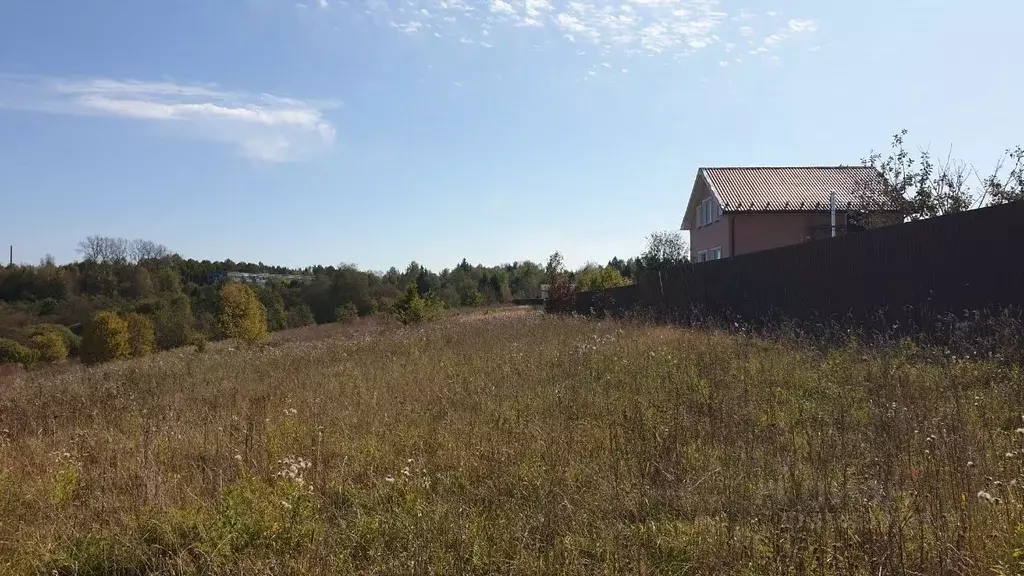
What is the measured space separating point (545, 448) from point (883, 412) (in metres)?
2.32

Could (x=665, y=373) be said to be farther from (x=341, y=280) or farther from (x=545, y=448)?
(x=341, y=280)

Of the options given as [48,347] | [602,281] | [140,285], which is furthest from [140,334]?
[602,281]

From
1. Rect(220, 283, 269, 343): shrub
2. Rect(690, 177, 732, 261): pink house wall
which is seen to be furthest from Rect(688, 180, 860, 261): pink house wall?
Rect(220, 283, 269, 343): shrub

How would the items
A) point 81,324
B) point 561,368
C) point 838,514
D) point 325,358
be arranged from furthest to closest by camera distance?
point 81,324 → point 325,358 → point 561,368 → point 838,514

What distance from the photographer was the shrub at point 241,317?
34750mm

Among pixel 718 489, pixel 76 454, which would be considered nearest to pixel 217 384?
pixel 76 454

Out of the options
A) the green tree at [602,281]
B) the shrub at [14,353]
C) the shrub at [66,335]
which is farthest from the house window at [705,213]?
the shrub at [66,335]

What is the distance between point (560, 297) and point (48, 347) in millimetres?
33213

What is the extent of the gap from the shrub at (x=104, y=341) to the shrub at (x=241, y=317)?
725cm

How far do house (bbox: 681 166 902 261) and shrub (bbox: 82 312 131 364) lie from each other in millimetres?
35107

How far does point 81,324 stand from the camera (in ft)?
171

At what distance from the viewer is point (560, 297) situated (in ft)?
103

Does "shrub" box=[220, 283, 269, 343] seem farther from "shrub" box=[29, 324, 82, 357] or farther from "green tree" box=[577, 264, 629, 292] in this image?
"green tree" box=[577, 264, 629, 292]

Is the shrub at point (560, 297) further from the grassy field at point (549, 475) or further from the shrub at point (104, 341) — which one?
the shrub at point (104, 341)
